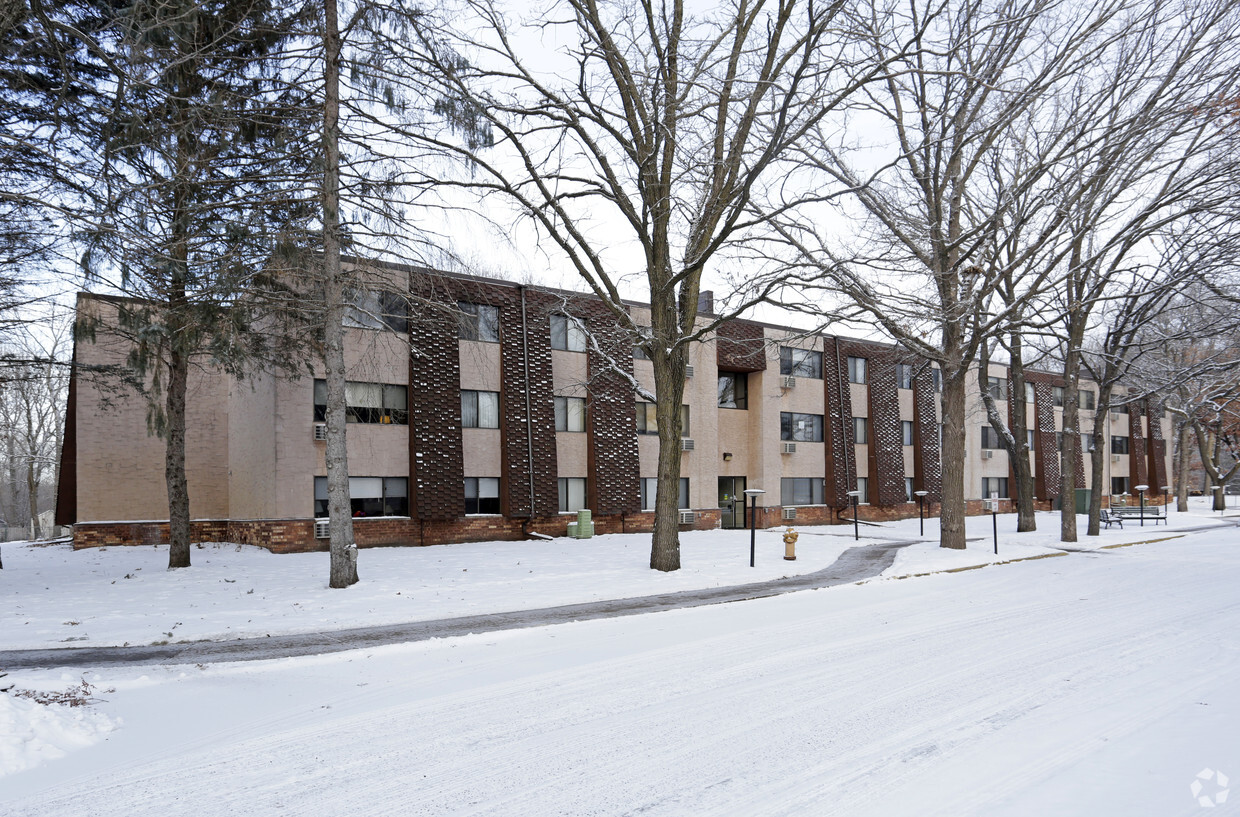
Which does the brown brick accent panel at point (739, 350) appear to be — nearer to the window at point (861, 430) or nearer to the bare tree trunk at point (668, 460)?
the window at point (861, 430)

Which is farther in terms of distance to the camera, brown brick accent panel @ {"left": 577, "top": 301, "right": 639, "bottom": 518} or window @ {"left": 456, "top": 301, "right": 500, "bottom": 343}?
brown brick accent panel @ {"left": 577, "top": 301, "right": 639, "bottom": 518}

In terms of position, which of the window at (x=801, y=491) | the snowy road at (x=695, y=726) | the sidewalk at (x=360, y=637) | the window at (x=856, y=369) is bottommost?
the sidewalk at (x=360, y=637)

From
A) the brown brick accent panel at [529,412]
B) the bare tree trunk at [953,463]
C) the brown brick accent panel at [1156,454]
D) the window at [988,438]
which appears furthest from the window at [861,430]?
the brown brick accent panel at [1156,454]

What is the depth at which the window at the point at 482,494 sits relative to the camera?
21.4 metres

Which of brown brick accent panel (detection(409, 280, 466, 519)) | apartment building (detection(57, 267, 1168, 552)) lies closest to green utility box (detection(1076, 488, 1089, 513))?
apartment building (detection(57, 267, 1168, 552))

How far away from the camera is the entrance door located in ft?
90.8

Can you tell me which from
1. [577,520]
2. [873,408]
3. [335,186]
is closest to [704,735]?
[335,186]

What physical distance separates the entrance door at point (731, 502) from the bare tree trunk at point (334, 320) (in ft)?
58.2

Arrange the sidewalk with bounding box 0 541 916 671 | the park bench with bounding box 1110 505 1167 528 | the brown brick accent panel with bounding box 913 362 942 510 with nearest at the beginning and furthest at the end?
the sidewalk with bounding box 0 541 916 671 < the park bench with bounding box 1110 505 1167 528 < the brown brick accent panel with bounding box 913 362 942 510

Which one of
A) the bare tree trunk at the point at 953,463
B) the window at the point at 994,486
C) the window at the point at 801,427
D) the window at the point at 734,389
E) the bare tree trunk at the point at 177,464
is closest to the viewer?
the bare tree trunk at the point at 177,464

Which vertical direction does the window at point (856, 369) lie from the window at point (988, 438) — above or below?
above

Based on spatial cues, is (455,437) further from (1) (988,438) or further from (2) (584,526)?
(1) (988,438)

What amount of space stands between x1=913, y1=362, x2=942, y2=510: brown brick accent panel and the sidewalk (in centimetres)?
2252

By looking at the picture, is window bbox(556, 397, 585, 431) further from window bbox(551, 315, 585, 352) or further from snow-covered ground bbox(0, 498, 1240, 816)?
snow-covered ground bbox(0, 498, 1240, 816)
